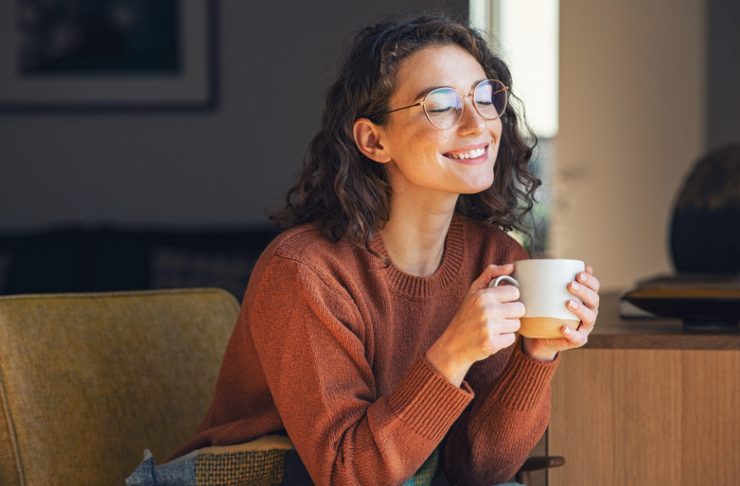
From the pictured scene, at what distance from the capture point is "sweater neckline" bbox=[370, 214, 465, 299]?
1.50m

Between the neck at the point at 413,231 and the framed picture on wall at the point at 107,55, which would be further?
the framed picture on wall at the point at 107,55

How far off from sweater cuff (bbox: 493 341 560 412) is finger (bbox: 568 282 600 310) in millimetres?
146

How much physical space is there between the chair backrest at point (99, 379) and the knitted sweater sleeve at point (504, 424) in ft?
1.63

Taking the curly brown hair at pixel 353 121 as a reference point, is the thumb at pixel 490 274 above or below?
below

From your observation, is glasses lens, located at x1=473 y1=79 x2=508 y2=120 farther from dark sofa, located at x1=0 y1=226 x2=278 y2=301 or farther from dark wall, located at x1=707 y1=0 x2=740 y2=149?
dark wall, located at x1=707 y1=0 x2=740 y2=149

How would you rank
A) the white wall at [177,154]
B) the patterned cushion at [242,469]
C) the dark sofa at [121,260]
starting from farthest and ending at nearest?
1. the white wall at [177,154]
2. the dark sofa at [121,260]
3. the patterned cushion at [242,469]

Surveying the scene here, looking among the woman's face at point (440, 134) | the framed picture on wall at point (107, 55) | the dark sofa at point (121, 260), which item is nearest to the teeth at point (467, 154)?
the woman's face at point (440, 134)

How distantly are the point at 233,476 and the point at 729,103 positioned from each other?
4.26 m

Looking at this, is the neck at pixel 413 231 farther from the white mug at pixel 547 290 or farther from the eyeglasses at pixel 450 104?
the white mug at pixel 547 290

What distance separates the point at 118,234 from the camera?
3.50 meters

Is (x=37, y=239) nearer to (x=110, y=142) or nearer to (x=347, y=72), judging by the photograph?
(x=110, y=142)

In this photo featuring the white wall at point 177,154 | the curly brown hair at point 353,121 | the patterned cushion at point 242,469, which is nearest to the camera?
the patterned cushion at point 242,469

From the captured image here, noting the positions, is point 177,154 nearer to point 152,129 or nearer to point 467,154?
point 152,129

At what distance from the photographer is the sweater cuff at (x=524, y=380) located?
1.40 m
